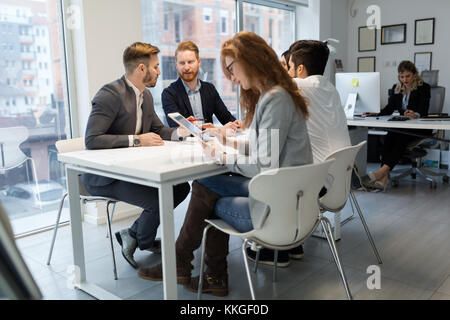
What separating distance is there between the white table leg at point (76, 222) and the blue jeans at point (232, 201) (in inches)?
26.7

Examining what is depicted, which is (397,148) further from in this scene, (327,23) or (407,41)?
(327,23)

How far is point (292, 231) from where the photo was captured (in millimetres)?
1651

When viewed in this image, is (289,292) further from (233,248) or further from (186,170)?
(186,170)

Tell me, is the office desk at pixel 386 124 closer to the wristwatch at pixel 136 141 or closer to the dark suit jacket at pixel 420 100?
the dark suit jacket at pixel 420 100

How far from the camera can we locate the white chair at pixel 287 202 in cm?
152

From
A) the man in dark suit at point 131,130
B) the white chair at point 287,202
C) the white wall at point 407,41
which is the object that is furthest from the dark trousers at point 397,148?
the white chair at point 287,202

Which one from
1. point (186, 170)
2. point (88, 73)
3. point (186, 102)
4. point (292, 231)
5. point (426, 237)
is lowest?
point (426, 237)

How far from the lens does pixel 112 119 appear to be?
7.63 ft

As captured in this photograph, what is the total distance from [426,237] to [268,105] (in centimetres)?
184

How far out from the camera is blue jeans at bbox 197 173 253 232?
5.76 feet

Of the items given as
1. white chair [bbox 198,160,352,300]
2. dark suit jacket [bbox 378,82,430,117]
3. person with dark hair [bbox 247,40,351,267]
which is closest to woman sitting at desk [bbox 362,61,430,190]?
dark suit jacket [bbox 378,82,430,117]
